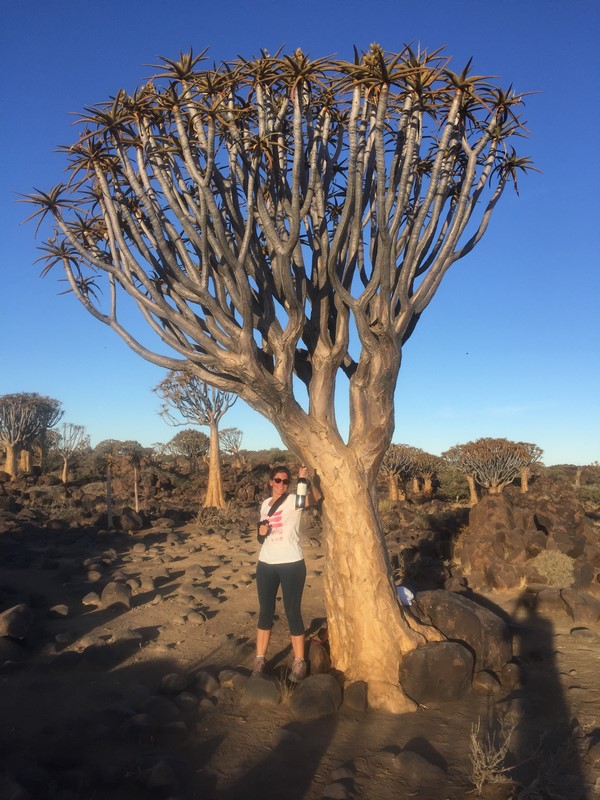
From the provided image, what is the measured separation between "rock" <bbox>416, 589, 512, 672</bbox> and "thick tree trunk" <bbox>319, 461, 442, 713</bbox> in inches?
9.4

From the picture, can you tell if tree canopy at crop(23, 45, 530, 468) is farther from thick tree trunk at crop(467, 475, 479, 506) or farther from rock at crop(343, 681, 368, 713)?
thick tree trunk at crop(467, 475, 479, 506)

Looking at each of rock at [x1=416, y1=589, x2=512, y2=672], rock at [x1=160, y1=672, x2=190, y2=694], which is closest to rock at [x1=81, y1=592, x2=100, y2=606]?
rock at [x1=160, y1=672, x2=190, y2=694]

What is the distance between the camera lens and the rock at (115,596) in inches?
316

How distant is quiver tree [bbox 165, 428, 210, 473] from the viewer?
1303 inches

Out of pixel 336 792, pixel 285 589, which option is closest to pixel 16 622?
pixel 285 589

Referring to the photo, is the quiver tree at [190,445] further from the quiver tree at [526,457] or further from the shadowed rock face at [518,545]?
the shadowed rock face at [518,545]

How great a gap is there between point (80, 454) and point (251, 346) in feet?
92.9

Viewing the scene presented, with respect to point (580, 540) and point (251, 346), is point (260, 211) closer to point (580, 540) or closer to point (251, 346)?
point (251, 346)

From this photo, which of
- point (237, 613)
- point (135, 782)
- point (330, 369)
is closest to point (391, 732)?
point (135, 782)

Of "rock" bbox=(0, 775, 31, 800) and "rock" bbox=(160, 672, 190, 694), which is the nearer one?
"rock" bbox=(0, 775, 31, 800)

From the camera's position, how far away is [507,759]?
415 cm

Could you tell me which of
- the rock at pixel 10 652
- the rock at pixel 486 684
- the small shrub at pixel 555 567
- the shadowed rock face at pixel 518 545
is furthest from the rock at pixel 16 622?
the small shrub at pixel 555 567

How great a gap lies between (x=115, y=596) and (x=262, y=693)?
11.8 ft

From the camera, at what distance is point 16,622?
21.0 feet
